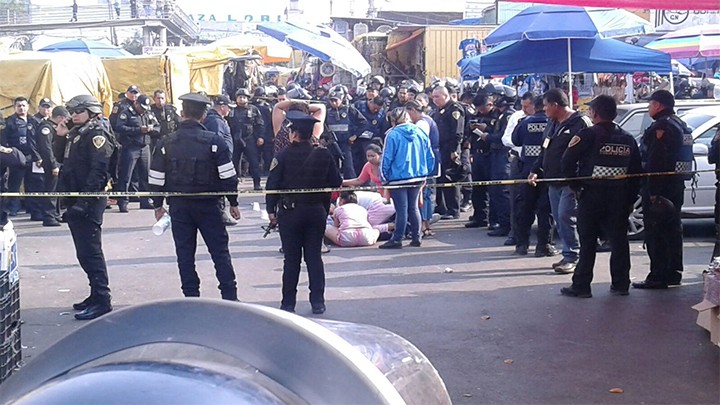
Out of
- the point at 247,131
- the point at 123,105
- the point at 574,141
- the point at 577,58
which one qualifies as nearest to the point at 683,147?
the point at 574,141

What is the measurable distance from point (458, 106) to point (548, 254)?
294cm

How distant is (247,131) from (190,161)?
9218 mm

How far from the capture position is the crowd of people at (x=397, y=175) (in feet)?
23.5

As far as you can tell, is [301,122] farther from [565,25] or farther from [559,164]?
[565,25]

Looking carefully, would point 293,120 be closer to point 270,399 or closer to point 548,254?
point 548,254

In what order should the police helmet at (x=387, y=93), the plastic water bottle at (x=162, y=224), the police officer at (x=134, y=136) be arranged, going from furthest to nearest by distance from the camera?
1. the police helmet at (x=387, y=93)
2. the police officer at (x=134, y=136)
3. the plastic water bottle at (x=162, y=224)

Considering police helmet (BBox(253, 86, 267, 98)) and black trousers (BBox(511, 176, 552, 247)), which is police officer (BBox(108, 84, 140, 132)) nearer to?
police helmet (BBox(253, 86, 267, 98))

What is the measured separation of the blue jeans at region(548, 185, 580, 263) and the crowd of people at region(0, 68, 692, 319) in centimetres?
2

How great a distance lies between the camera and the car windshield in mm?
10867

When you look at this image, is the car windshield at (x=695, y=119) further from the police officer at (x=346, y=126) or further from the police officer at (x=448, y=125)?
the police officer at (x=346, y=126)

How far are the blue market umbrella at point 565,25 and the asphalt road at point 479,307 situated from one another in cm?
272

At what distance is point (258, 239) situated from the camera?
11609 mm

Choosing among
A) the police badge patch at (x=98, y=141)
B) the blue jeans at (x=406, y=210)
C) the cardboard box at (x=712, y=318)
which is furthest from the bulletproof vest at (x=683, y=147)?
the police badge patch at (x=98, y=141)

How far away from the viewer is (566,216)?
891 cm
